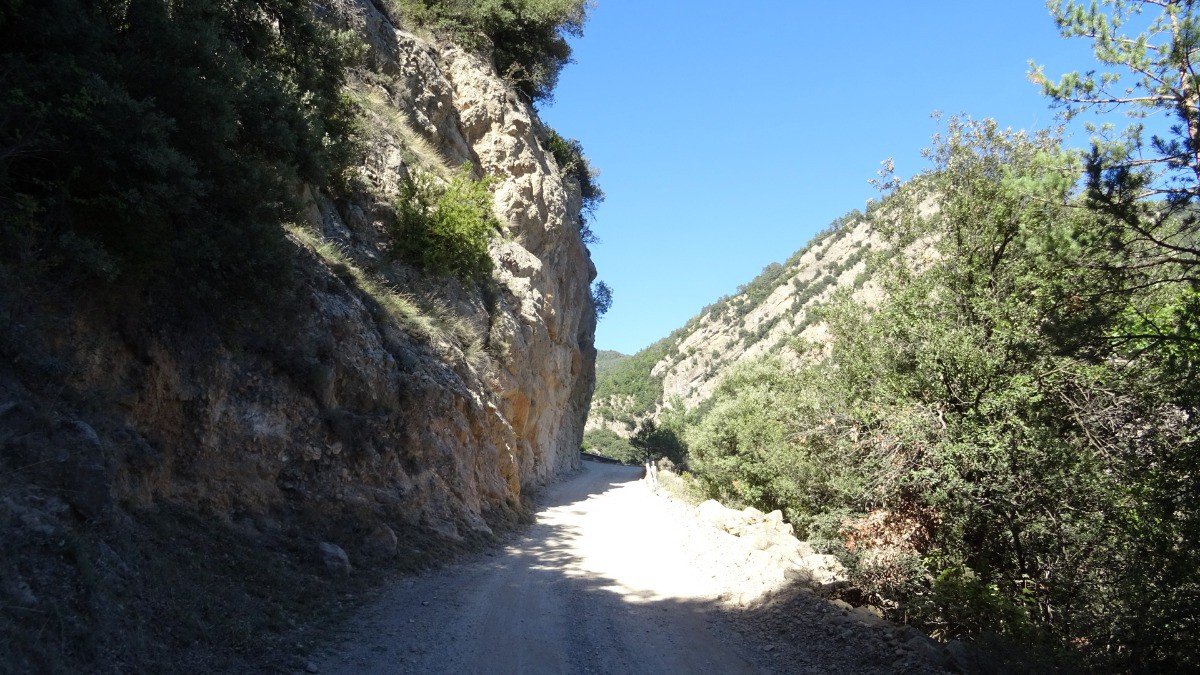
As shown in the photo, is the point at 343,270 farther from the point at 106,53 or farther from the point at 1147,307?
the point at 1147,307

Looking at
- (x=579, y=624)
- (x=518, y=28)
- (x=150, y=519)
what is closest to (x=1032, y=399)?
(x=579, y=624)

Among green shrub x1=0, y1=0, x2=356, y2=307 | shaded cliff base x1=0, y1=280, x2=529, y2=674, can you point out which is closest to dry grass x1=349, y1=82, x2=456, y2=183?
green shrub x1=0, y1=0, x2=356, y2=307

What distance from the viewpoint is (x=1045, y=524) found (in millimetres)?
8555

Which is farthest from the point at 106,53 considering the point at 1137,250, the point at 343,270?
the point at 1137,250

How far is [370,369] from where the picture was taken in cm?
1073

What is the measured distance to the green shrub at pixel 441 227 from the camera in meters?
16.1

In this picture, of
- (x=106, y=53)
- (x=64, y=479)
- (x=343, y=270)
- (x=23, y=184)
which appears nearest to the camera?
(x=64, y=479)

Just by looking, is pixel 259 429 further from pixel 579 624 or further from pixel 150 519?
pixel 579 624

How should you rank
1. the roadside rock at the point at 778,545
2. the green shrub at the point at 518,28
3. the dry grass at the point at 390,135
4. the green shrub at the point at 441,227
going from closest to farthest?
the roadside rock at the point at 778,545 < the green shrub at the point at 441,227 < the dry grass at the point at 390,135 < the green shrub at the point at 518,28

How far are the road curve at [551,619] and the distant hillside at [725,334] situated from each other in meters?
76.5

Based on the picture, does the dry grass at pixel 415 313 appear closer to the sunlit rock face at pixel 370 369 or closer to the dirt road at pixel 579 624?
the sunlit rock face at pixel 370 369

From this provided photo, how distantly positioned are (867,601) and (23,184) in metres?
10.8

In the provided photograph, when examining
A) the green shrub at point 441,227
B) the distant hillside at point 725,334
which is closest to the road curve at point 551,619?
the green shrub at point 441,227

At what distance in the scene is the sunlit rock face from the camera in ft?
22.9
